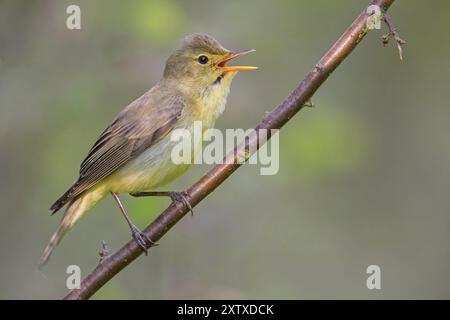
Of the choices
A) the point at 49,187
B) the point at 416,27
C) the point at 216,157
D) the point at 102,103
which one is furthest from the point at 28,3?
the point at 416,27

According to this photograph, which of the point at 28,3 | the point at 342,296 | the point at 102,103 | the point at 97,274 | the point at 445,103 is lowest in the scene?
the point at 97,274

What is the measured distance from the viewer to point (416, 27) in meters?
8.84

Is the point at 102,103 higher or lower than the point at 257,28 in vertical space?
lower

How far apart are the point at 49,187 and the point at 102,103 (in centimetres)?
86

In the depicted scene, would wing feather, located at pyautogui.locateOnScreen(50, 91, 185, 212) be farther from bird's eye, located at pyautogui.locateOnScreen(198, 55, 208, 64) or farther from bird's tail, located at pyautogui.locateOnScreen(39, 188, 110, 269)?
bird's eye, located at pyautogui.locateOnScreen(198, 55, 208, 64)

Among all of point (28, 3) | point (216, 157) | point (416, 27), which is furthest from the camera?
point (416, 27)

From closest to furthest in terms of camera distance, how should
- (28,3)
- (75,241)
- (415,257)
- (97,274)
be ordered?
1. (97,274)
2. (28,3)
3. (75,241)
4. (415,257)

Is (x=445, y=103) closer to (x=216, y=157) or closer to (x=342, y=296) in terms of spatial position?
(x=342, y=296)

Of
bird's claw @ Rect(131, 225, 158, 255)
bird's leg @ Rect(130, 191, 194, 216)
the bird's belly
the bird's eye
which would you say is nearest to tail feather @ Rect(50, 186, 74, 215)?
the bird's belly

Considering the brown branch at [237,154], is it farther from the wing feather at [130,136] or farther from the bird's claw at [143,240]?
the wing feather at [130,136]

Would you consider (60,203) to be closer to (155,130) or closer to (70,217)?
(70,217)

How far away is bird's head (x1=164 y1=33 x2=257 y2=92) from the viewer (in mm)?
5953

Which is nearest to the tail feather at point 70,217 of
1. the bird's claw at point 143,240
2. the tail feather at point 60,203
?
the tail feather at point 60,203

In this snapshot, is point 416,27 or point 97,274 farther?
point 416,27
